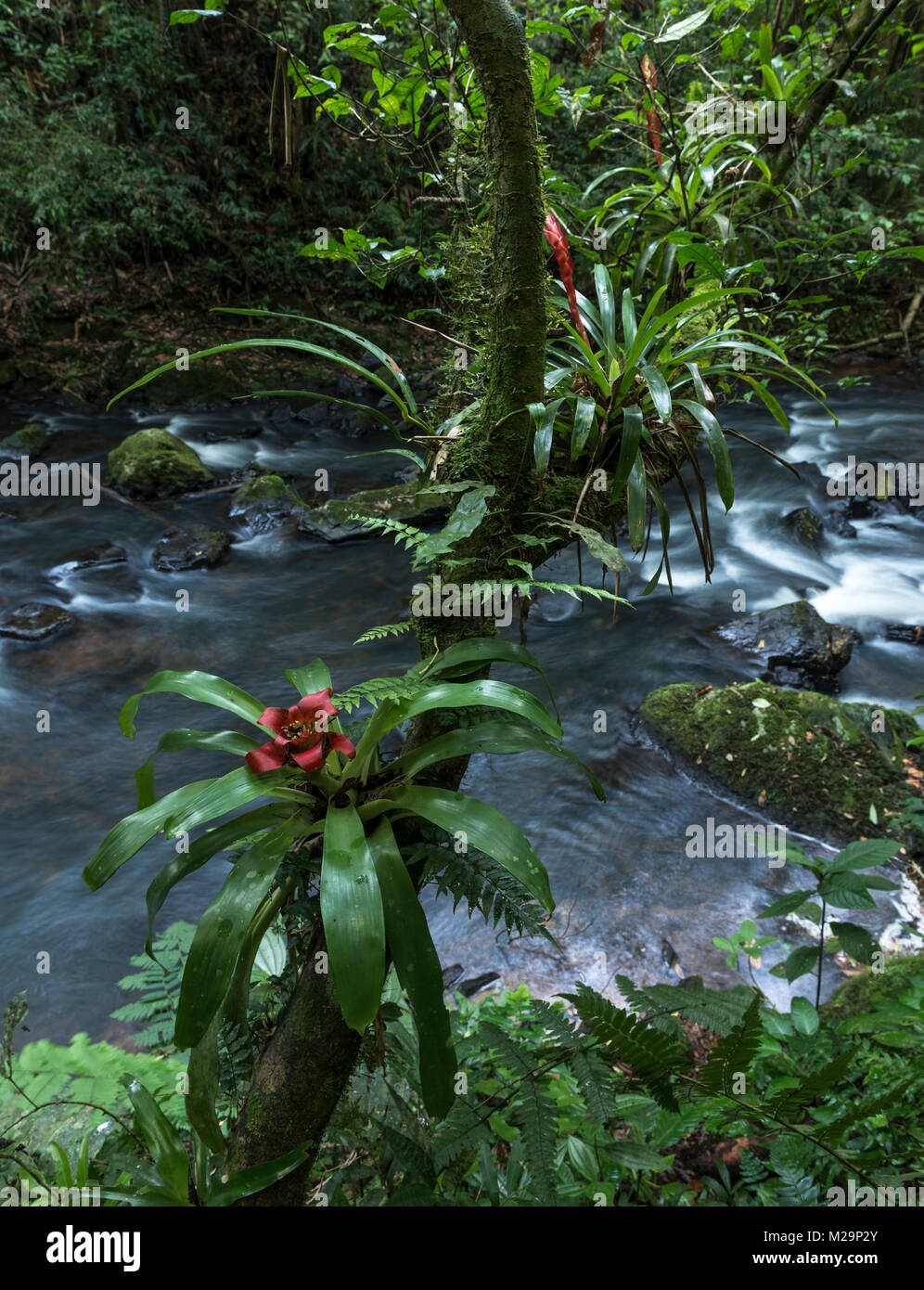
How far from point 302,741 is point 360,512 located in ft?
19.2

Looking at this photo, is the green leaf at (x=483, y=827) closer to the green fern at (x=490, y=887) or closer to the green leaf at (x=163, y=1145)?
the green fern at (x=490, y=887)

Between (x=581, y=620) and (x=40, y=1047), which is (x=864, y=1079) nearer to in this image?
(x=40, y=1047)

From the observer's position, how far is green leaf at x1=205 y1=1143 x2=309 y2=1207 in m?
1.03

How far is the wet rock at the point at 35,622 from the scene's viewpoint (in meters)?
5.25

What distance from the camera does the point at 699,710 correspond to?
13.4 ft

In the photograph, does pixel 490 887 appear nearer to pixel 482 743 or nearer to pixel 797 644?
pixel 482 743

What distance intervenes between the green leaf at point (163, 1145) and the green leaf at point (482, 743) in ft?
2.28

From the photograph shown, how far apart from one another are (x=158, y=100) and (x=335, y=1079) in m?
13.4

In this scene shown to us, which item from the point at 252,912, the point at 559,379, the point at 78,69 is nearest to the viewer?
the point at 252,912

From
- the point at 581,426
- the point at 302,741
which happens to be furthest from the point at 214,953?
the point at 581,426

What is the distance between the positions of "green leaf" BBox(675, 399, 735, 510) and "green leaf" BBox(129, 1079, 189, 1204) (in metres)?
1.56

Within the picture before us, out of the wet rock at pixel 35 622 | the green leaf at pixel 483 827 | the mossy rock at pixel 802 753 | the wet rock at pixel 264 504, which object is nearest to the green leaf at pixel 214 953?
the green leaf at pixel 483 827

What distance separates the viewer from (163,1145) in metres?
1.14

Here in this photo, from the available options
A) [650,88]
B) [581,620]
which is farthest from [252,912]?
[581,620]
